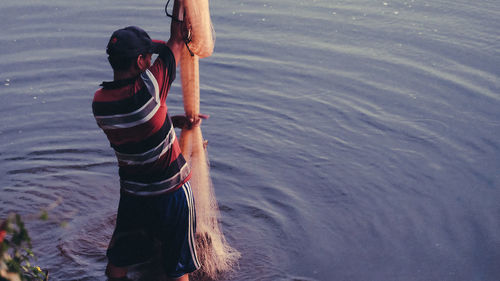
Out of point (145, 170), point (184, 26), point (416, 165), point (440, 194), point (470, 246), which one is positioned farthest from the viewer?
point (416, 165)

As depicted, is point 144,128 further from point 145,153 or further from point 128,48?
point 128,48

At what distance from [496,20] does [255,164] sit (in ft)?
20.8

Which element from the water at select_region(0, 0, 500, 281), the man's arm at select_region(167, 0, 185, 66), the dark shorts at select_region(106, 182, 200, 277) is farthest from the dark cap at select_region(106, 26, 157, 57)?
the water at select_region(0, 0, 500, 281)

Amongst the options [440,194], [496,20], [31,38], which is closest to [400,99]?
[440,194]

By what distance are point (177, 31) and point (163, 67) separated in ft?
1.11

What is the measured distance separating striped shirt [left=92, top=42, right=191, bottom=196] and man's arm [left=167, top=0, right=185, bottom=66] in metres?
0.09

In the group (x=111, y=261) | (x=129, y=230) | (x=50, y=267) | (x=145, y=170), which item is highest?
(x=145, y=170)

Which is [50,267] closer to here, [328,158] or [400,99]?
[328,158]

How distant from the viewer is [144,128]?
3.24 meters

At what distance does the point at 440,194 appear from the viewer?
18.8 feet

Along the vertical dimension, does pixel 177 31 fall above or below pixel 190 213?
above

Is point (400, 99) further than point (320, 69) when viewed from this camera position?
No

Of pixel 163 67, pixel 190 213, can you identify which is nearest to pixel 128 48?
pixel 163 67

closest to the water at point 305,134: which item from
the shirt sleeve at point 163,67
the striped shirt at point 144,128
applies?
the striped shirt at point 144,128
